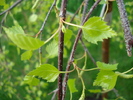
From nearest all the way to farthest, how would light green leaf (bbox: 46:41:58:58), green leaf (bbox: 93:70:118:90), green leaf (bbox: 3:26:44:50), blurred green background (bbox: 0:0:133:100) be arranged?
green leaf (bbox: 3:26:44:50) → green leaf (bbox: 93:70:118:90) → light green leaf (bbox: 46:41:58:58) → blurred green background (bbox: 0:0:133:100)

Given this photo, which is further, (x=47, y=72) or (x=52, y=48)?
(x=52, y=48)

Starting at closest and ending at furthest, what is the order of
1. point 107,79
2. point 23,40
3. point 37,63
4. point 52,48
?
point 23,40, point 107,79, point 52,48, point 37,63

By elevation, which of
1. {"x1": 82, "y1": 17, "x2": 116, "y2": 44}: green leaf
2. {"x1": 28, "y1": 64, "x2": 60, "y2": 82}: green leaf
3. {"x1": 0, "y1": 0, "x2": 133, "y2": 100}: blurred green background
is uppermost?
{"x1": 82, "y1": 17, "x2": 116, "y2": 44}: green leaf

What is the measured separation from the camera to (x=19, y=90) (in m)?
1.11

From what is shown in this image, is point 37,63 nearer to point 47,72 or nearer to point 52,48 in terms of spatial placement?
point 52,48

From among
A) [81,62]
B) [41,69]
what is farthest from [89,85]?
[41,69]

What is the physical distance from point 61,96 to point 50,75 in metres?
0.05

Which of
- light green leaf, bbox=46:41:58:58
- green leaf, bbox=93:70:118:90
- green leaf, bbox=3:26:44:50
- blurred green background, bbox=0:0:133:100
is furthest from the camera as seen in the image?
blurred green background, bbox=0:0:133:100

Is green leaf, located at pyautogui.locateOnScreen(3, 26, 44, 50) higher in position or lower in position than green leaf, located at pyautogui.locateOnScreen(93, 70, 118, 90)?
higher

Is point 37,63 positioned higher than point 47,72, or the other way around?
point 47,72

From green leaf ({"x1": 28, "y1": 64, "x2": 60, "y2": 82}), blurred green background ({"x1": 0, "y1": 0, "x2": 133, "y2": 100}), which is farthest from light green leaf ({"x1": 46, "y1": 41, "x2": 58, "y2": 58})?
blurred green background ({"x1": 0, "y1": 0, "x2": 133, "y2": 100})

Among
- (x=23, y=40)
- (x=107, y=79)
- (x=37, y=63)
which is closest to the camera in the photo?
(x=23, y=40)

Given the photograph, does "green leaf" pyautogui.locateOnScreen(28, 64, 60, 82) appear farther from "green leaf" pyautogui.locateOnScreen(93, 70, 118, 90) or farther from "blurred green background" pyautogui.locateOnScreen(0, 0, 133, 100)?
"blurred green background" pyautogui.locateOnScreen(0, 0, 133, 100)

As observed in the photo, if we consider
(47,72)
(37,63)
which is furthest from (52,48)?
(37,63)
